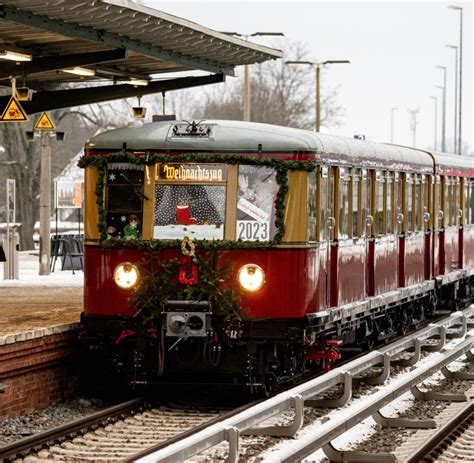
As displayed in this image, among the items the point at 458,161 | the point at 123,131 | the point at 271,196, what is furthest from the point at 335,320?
the point at 458,161

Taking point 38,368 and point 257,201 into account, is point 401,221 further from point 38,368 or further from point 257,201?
point 38,368

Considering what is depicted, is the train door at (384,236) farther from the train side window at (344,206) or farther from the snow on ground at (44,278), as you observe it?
the snow on ground at (44,278)

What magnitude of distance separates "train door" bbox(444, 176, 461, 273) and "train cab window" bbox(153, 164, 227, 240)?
33.0 ft

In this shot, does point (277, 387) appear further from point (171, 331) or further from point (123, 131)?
point (123, 131)

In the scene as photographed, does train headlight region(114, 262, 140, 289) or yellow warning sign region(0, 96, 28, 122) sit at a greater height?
yellow warning sign region(0, 96, 28, 122)

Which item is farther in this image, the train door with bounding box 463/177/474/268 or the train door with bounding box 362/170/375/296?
the train door with bounding box 463/177/474/268

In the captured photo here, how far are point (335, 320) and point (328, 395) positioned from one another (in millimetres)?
818

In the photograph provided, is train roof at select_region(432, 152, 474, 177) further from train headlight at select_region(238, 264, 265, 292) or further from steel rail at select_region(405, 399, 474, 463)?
steel rail at select_region(405, 399, 474, 463)

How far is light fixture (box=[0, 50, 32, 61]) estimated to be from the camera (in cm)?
1777

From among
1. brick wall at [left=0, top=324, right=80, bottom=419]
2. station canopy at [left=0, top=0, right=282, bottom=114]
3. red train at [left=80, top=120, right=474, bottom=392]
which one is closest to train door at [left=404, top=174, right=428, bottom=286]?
station canopy at [left=0, top=0, right=282, bottom=114]

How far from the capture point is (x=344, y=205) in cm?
1786

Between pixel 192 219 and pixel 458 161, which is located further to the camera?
pixel 458 161

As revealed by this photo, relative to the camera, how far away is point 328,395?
16859 millimetres

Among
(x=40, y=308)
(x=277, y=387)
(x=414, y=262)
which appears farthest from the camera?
(x=414, y=262)
